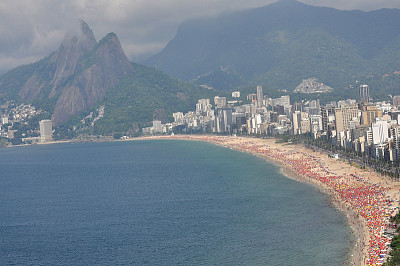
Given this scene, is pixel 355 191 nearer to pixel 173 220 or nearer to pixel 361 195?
pixel 361 195

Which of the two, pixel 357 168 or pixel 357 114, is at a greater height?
pixel 357 114

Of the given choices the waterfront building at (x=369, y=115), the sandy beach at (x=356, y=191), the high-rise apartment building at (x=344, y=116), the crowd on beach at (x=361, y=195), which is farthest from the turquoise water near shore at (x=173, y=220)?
the waterfront building at (x=369, y=115)

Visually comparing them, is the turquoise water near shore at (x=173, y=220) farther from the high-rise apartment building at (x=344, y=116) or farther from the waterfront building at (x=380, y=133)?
the high-rise apartment building at (x=344, y=116)

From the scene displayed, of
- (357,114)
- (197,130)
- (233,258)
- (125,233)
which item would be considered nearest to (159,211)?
(125,233)

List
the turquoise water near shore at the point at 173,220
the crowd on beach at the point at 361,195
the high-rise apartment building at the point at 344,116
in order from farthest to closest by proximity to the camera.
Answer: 1. the high-rise apartment building at the point at 344,116
2. the turquoise water near shore at the point at 173,220
3. the crowd on beach at the point at 361,195

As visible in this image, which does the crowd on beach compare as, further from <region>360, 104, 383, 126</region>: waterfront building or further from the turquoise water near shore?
<region>360, 104, 383, 126</region>: waterfront building

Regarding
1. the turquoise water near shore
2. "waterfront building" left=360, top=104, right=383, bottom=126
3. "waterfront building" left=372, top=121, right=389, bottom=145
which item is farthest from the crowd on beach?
"waterfront building" left=360, top=104, right=383, bottom=126

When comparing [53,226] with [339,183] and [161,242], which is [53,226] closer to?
[161,242]
